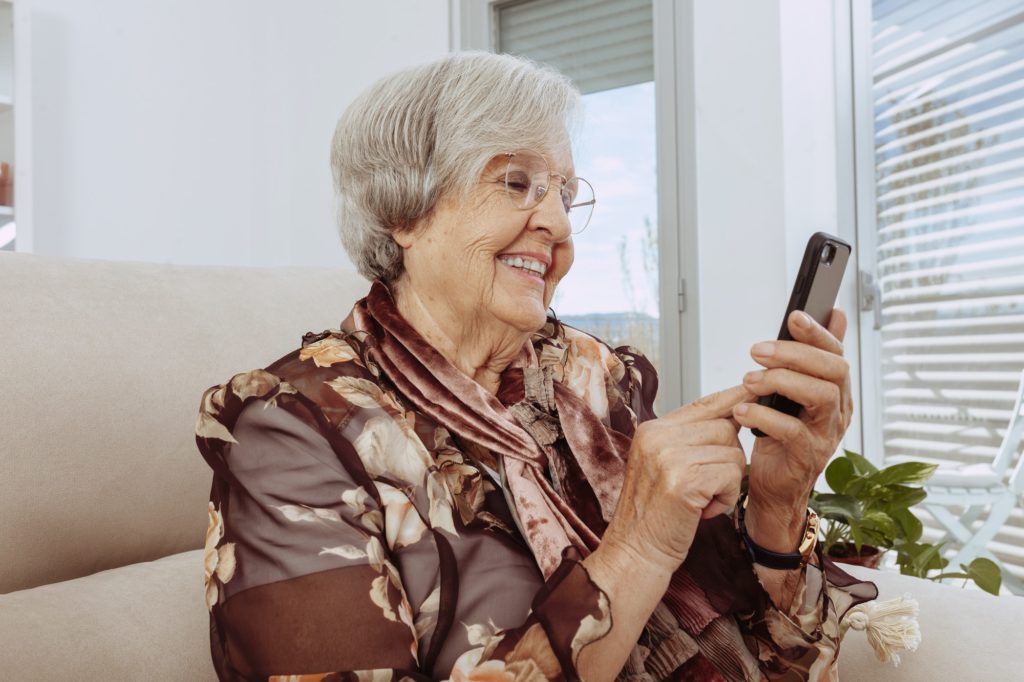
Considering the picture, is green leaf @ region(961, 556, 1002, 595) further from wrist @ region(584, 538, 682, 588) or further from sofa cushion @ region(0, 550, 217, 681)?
sofa cushion @ region(0, 550, 217, 681)

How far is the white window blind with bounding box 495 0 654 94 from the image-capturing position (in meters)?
2.80

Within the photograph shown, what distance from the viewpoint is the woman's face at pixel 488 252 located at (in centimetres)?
106

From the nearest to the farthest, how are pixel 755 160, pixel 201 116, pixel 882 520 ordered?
pixel 882 520 < pixel 755 160 < pixel 201 116

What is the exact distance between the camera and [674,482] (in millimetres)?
790

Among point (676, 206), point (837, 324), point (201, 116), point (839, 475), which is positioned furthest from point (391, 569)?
point (201, 116)

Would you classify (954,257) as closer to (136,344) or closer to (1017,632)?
(1017,632)

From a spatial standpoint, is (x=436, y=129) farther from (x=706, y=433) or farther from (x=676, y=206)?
(x=676, y=206)

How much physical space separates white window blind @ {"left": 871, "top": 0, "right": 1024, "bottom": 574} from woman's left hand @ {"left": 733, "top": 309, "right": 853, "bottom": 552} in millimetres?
1533

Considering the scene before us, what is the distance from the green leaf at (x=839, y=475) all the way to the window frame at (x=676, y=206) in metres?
0.89

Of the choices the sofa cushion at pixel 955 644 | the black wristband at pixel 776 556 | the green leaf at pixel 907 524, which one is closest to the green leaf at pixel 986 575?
the green leaf at pixel 907 524

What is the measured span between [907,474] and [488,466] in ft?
3.19

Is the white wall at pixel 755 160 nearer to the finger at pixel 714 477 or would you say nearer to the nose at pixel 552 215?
the nose at pixel 552 215

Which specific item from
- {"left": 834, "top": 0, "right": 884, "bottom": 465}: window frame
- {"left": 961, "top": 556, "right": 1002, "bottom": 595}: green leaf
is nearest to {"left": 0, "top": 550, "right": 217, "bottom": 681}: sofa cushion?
{"left": 961, "top": 556, "right": 1002, "bottom": 595}: green leaf

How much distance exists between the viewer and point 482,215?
3.48ft
